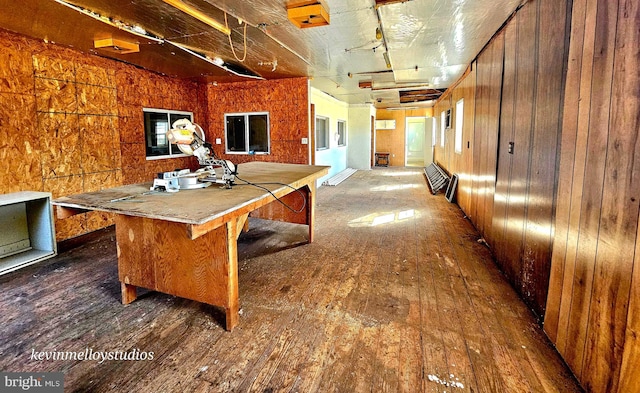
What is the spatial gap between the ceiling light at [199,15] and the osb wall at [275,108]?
9.65 ft

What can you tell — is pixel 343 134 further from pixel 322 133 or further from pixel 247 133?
pixel 247 133

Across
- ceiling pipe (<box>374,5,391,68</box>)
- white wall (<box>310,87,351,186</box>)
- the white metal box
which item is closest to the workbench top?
the white metal box

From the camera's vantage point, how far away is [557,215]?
201 centimetres

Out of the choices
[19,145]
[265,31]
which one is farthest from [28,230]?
[265,31]

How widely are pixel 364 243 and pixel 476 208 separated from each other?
1.69 meters

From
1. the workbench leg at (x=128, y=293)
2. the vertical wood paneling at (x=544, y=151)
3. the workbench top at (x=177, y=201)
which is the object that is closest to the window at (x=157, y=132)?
the workbench top at (x=177, y=201)

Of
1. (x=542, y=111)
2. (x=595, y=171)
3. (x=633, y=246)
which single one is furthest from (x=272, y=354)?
(x=542, y=111)

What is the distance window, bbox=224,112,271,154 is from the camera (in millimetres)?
6773

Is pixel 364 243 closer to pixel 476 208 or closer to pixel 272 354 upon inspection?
pixel 476 208

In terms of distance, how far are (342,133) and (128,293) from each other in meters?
9.10

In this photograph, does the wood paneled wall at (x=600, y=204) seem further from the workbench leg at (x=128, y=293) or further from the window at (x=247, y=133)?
the window at (x=247, y=133)

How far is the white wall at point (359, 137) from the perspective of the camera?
1138 centimetres

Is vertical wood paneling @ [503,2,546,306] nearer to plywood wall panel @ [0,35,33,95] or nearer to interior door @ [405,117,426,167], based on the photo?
plywood wall panel @ [0,35,33,95]

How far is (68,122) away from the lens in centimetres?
412
